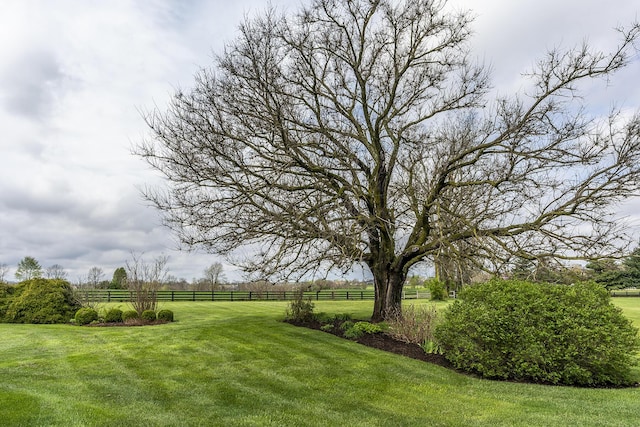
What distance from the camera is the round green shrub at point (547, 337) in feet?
24.6

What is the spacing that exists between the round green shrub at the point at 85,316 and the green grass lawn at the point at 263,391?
5083 millimetres

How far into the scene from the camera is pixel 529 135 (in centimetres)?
1166

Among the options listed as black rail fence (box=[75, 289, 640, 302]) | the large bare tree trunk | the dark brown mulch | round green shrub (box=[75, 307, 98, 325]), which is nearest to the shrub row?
round green shrub (box=[75, 307, 98, 325])

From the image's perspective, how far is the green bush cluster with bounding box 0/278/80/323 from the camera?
53.9 ft

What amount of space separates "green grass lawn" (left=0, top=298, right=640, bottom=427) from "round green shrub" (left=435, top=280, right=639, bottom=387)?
424mm

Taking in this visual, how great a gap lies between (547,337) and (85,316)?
51.4 ft

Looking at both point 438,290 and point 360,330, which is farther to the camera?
point 438,290

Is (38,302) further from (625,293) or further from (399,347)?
(625,293)

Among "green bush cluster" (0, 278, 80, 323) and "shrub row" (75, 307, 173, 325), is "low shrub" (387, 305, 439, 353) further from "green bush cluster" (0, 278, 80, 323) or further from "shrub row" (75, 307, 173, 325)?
"green bush cluster" (0, 278, 80, 323)

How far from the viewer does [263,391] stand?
6.75 meters

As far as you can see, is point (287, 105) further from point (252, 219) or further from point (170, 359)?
point (170, 359)

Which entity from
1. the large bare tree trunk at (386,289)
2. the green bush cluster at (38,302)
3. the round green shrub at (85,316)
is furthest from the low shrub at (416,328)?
the green bush cluster at (38,302)

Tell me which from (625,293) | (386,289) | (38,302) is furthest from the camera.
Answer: (625,293)

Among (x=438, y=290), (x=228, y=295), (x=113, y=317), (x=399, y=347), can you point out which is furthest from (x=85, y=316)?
(x=438, y=290)
